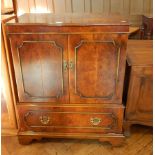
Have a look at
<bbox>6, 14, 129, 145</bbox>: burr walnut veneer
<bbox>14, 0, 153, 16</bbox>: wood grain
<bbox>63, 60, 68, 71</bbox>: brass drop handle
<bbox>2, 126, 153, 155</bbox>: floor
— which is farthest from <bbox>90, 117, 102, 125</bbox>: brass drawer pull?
<bbox>14, 0, 153, 16</bbox>: wood grain

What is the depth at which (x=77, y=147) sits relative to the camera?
1537mm

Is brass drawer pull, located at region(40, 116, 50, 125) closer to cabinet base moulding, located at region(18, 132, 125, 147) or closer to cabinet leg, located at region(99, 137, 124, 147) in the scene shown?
cabinet base moulding, located at region(18, 132, 125, 147)

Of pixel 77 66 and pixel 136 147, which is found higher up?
pixel 77 66

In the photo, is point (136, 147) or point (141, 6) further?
point (141, 6)

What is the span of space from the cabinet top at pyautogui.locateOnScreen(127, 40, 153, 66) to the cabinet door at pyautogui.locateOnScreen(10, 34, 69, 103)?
1.63ft

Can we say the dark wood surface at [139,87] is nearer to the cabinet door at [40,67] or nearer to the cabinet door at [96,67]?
the cabinet door at [96,67]

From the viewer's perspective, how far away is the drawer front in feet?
4.59

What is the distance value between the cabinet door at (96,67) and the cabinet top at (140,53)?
0.60 ft

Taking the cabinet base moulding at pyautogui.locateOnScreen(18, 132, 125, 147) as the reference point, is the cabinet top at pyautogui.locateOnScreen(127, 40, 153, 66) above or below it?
above

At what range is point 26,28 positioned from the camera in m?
1.15

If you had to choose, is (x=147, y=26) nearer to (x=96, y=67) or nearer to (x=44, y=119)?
(x=96, y=67)

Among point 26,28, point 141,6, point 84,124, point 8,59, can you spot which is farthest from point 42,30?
point 141,6

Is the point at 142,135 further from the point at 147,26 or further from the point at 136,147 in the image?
the point at 147,26

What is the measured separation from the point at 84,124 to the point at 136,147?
0.46 metres
